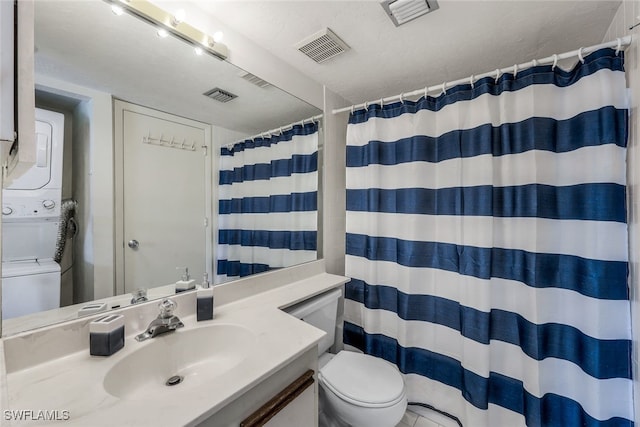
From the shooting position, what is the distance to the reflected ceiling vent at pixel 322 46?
4.20ft

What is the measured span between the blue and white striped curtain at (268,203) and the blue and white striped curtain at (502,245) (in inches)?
13.1

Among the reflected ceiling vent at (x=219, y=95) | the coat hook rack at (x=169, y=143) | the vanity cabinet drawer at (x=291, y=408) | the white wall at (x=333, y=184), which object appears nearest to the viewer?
the vanity cabinet drawer at (x=291, y=408)

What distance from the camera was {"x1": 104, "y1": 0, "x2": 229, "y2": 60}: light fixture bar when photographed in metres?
0.91

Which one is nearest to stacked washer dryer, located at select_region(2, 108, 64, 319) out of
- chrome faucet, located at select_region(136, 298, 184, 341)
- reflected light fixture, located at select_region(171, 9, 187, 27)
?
chrome faucet, located at select_region(136, 298, 184, 341)

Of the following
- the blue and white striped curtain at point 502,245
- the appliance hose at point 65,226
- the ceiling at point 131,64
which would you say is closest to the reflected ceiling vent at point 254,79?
the ceiling at point 131,64

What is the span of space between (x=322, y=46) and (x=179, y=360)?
1.61 m

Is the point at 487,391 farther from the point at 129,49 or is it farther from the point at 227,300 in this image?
the point at 129,49

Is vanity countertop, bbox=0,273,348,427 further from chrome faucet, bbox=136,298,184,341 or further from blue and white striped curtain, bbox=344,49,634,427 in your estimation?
blue and white striped curtain, bbox=344,49,634,427

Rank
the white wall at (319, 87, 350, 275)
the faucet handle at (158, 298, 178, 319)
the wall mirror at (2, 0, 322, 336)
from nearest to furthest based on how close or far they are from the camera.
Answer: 1. the wall mirror at (2, 0, 322, 336)
2. the faucet handle at (158, 298, 178, 319)
3. the white wall at (319, 87, 350, 275)

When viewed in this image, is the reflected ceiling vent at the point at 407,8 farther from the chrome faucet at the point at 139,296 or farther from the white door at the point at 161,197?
the chrome faucet at the point at 139,296

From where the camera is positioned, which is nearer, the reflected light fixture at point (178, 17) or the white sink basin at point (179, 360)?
the white sink basin at point (179, 360)

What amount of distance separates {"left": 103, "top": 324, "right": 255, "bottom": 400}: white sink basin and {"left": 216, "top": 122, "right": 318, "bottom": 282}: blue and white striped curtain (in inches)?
12.9

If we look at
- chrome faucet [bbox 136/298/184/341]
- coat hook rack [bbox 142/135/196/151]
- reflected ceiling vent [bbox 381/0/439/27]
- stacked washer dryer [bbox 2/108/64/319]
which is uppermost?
reflected ceiling vent [bbox 381/0/439/27]

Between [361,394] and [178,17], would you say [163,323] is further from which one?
[178,17]
